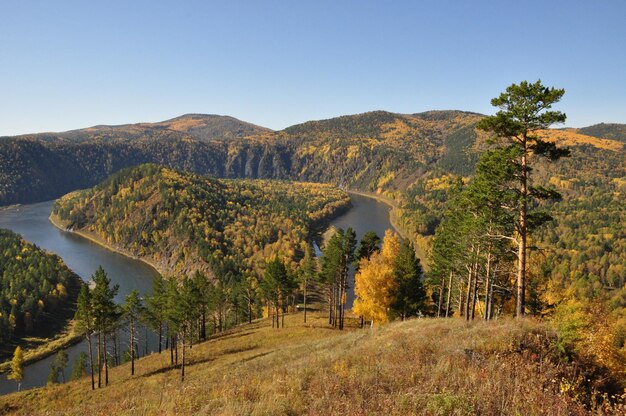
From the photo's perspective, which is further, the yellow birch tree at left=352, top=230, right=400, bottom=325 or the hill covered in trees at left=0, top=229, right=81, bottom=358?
the hill covered in trees at left=0, top=229, right=81, bottom=358

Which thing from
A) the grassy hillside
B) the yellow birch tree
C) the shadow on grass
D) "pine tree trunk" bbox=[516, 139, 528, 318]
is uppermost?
"pine tree trunk" bbox=[516, 139, 528, 318]

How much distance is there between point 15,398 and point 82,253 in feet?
497

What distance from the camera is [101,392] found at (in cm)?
4197

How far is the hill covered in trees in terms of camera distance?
96562 millimetres

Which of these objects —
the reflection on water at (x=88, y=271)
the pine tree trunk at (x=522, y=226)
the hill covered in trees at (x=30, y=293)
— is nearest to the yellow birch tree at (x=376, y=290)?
the pine tree trunk at (x=522, y=226)

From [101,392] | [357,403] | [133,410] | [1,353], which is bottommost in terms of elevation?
[1,353]

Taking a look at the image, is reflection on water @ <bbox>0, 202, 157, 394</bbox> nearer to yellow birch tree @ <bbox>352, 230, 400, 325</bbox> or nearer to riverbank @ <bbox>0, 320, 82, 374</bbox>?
riverbank @ <bbox>0, 320, 82, 374</bbox>

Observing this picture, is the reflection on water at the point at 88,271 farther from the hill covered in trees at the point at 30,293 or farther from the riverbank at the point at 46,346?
the hill covered in trees at the point at 30,293

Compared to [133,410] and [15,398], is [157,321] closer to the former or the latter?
[15,398]

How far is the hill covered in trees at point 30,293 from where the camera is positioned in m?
96.6

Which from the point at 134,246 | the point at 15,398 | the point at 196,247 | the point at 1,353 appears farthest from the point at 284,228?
the point at 15,398

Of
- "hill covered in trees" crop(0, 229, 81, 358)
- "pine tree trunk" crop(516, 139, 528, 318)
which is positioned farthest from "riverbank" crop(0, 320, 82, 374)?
"pine tree trunk" crop(516, 139, 528, 318)

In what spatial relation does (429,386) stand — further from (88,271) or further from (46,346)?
(88,271)

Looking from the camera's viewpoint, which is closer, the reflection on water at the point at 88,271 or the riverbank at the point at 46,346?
the reflection on water at the point at 88,271
